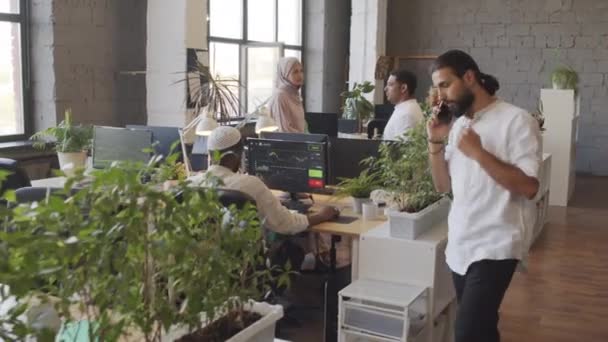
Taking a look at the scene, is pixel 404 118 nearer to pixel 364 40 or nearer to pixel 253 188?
pixel 253 188

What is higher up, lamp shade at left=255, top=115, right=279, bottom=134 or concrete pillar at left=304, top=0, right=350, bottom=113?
concrete pillar at left=304, top=0, right=350, bottom=113

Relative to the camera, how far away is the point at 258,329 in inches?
58.4

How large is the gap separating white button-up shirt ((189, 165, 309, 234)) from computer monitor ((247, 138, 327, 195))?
0.44 m

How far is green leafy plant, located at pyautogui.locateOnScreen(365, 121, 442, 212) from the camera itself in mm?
3014

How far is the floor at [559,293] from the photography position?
3.71m

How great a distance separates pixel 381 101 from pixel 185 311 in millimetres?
8281

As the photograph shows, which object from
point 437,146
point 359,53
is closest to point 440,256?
point 437,146

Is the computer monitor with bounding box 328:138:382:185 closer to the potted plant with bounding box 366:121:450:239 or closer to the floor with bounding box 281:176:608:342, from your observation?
the potted plant with bounding box 366:121:450:239

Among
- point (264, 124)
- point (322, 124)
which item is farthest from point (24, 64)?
point (322, 124)

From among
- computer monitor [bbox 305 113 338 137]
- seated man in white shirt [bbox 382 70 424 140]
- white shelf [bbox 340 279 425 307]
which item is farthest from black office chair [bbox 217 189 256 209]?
computer monitor [bbox 305 113 338 137]

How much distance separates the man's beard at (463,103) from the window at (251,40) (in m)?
5.21

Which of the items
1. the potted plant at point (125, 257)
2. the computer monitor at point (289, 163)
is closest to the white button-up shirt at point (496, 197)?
the potted plant at point (125, 257)

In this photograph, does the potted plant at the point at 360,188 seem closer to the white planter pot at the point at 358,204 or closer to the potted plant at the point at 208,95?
the white planter pot at the point at 358,204

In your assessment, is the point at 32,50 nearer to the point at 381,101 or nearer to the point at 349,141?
the point at 349,141
